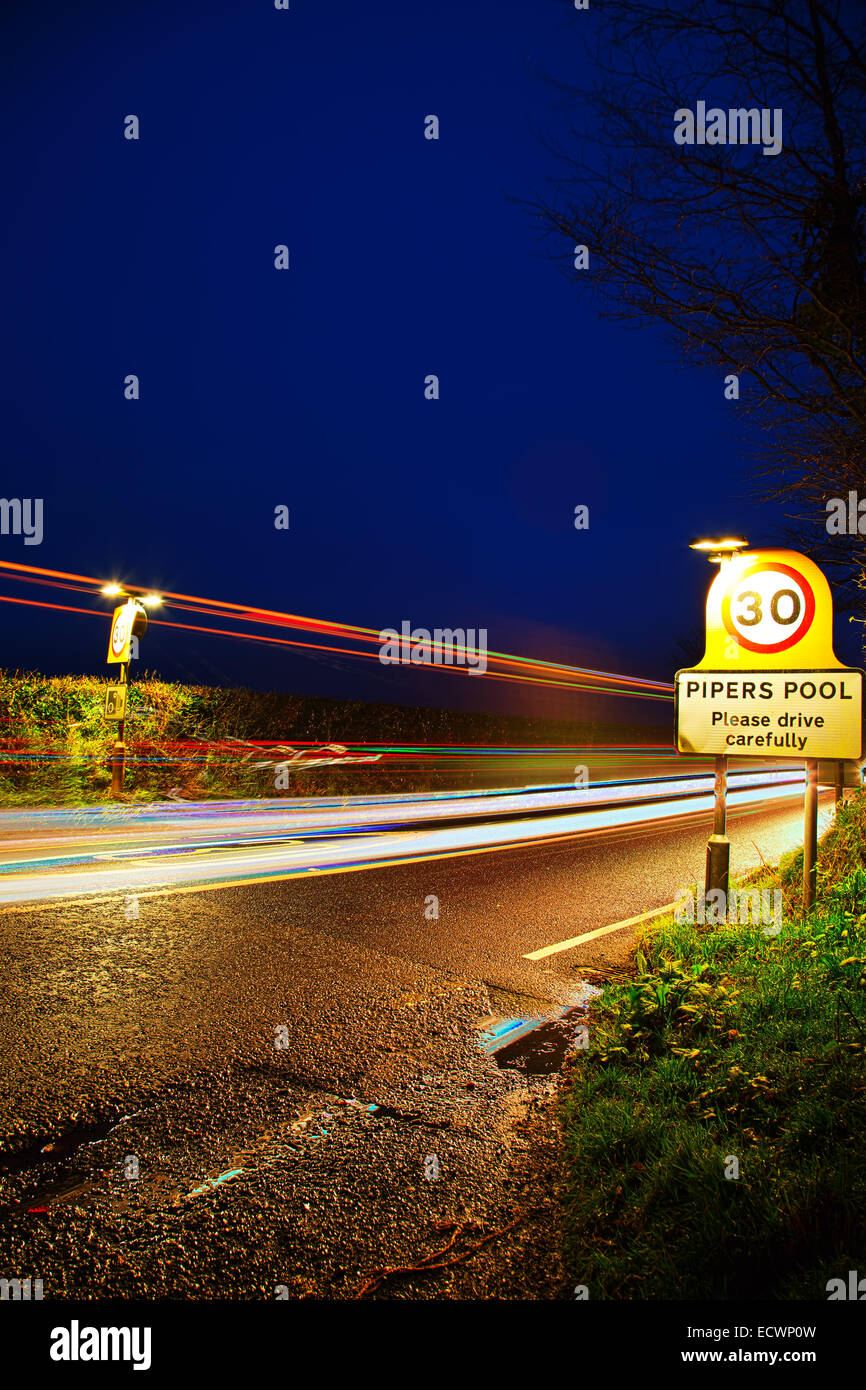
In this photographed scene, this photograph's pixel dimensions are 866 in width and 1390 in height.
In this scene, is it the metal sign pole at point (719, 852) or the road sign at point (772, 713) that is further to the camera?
the metal sign pole at point (719, 852)

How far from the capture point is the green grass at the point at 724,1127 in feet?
7.07

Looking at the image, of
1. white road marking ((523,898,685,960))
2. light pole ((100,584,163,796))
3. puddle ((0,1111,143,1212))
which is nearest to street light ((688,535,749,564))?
white road marking ((523,898,685,960))

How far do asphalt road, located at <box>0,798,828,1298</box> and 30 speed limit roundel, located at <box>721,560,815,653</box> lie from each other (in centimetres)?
289

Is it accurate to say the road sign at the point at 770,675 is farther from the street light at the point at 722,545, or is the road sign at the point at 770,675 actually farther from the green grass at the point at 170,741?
the green grass at the point at 170,741

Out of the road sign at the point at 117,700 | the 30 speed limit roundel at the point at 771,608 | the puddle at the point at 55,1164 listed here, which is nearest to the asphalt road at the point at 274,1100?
the puddle at the point at 55,1164

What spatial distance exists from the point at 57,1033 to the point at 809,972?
177 inches

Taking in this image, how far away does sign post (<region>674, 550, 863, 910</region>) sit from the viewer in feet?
18.0

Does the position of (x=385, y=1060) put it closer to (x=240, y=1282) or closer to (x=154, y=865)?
(x=240, y=1282)

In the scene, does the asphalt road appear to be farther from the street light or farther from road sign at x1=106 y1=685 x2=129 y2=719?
road sign at x1=106 y1=685 x2=129 y2=719

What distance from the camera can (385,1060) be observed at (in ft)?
12.4

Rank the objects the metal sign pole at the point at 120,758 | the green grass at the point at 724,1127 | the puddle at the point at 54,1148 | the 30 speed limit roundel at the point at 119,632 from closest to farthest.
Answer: the green grass at the point at 724,1127
the puddle at the point at 54,1148
the metal sign pole at the point at 120,758
the 30 speed limit roundel at the point at 119,632

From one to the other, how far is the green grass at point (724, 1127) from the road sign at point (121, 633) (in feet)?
42.4

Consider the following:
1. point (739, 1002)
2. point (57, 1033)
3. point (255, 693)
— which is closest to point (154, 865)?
point (57, 1033)

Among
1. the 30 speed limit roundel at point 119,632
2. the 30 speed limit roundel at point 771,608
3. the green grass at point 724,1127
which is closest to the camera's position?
the green grass at point 724,1127
